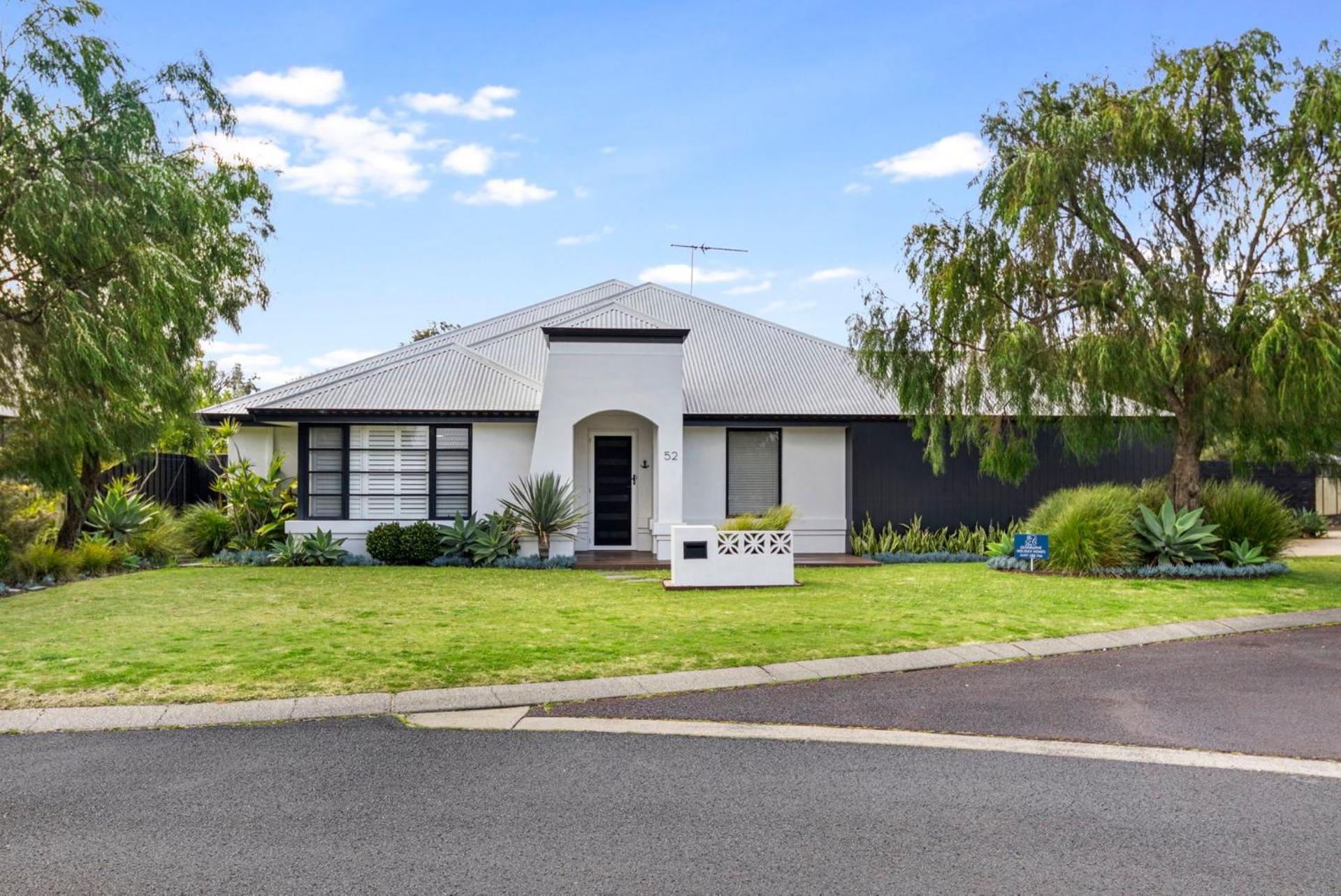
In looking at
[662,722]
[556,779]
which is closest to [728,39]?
[662,722]

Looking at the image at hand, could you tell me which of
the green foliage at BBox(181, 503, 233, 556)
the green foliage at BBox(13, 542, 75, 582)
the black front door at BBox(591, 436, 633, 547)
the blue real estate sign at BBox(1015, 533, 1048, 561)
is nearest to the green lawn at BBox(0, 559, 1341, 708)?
the blue real estate sign at BBox(1015, 533, 1048, 561)

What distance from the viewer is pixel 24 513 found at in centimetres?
1534

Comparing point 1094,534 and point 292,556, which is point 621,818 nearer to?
point 1094,534

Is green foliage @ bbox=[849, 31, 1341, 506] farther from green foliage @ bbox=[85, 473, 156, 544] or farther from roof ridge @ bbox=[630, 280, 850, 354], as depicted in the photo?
green foliage @ bbox=[85, 473, 156, 544]

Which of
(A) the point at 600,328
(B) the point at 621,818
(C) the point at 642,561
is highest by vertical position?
(A) the point at 600,328

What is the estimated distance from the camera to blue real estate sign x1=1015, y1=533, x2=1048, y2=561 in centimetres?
1457

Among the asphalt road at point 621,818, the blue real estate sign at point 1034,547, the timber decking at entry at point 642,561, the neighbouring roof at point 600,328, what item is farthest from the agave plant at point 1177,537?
the asphalt road at point 621,818

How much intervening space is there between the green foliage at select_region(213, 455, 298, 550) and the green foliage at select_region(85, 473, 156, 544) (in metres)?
1.44

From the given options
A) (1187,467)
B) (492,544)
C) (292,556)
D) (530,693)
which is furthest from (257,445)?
(1187,467)

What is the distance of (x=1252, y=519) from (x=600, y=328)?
10.9 m

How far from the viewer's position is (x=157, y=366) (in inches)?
398

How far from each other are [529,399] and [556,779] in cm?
1371

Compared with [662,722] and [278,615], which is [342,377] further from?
[662,722]

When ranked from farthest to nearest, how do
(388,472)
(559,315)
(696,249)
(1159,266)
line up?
(696,249), (559,315), (388,472), (1159,266)
